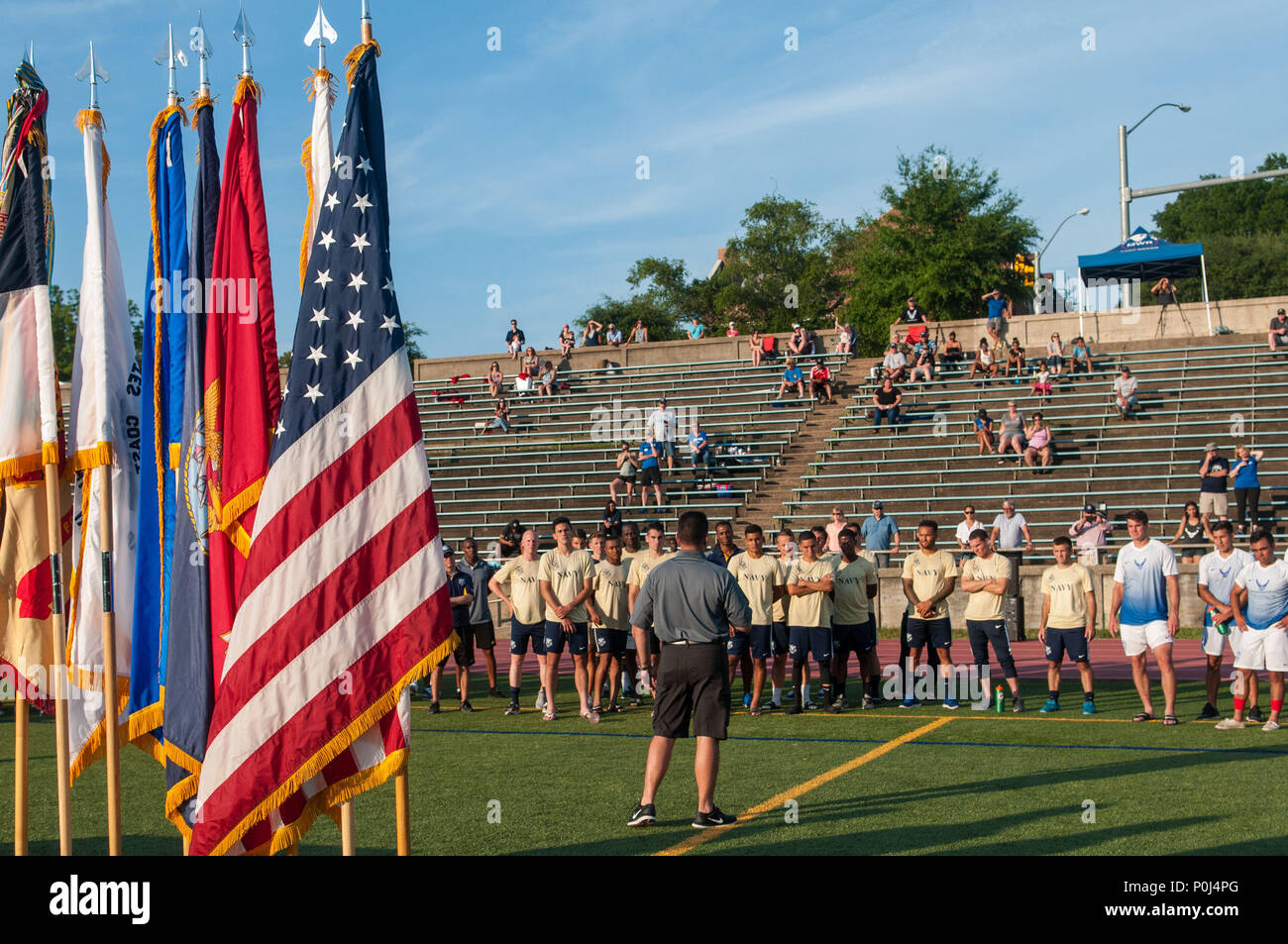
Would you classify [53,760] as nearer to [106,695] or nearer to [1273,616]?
[106,695]

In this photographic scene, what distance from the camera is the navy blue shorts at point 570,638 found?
44.1 ft

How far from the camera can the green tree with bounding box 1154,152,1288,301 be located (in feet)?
235

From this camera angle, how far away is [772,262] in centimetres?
7900

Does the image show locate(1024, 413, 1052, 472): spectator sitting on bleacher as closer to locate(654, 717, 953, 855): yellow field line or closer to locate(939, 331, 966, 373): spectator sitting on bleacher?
locate(939, 331, 966, 373): spectator sitting on bleacher

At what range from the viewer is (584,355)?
3662 centimetres

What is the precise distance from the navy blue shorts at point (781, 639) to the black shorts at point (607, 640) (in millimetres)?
1746

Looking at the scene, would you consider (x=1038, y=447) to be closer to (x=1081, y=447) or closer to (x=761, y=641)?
(x=1081, y=447)

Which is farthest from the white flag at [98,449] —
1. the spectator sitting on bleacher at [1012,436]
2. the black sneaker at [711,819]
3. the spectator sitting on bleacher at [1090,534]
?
the spectator sitting on bleacher at [1012,436]

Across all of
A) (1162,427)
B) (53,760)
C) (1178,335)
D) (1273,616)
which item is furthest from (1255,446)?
(53,760)

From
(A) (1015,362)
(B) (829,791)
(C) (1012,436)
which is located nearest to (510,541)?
(B) (829,791)

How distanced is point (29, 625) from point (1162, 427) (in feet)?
78.3

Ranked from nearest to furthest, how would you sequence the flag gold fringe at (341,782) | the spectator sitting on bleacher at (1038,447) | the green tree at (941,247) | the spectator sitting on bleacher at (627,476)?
the flag gold fringe at (341,782) < the spectator sitting on bleacher at (1038,447) < the spectator sitting on bleacher at (627,476) < the green tree at (941,247)

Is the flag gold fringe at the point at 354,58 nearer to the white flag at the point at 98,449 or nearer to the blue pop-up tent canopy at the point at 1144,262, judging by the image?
the white flag at the point at 98,449
